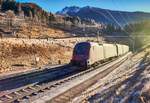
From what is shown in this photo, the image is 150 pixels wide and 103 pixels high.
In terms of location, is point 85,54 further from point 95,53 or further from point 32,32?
point 32,32

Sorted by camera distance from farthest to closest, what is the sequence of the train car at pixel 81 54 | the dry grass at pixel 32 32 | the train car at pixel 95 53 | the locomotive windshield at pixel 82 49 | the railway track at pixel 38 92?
the dry grass at pixel 32 32 < the train car at pixel 95 53 < the locomotive windshield at pixel 82 49 < the train car at pixel 81 54 < the railway track at pixel 38 92

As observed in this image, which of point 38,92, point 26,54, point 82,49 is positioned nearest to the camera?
point 38,92

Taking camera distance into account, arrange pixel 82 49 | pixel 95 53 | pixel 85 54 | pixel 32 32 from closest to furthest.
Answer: pixel 85 54 → pixel 82 49 → pixel 95 53 → pixel 32 32

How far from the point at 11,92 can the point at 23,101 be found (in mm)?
2622

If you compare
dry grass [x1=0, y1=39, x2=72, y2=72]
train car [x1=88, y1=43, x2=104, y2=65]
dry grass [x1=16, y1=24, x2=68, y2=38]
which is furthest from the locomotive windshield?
dry grass [x1=16, y1=24, x2=68, y2=38]

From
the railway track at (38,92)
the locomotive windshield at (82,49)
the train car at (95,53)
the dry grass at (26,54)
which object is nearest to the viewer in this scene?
the railway track at (38,92)

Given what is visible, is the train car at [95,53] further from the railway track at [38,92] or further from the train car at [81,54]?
the railway track at [38,92]

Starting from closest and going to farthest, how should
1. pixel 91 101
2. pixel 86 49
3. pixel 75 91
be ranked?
pixel 91 101
pixel 75 91
pixel 86 49

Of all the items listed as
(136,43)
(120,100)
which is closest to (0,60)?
(120,100)

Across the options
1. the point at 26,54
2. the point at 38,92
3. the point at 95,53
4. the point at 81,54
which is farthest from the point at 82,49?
the point at 38,92

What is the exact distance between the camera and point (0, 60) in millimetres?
40469

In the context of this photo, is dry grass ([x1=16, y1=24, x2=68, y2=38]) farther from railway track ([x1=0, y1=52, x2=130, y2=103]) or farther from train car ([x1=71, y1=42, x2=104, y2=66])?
railway track ([x1=0, y1=52, x2=130, y2=103])

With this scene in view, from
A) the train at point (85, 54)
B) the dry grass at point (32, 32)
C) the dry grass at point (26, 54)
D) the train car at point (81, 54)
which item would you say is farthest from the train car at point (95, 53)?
the dry grass at point (32, 32)

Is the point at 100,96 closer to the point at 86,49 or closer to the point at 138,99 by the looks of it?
the point at 138,99
